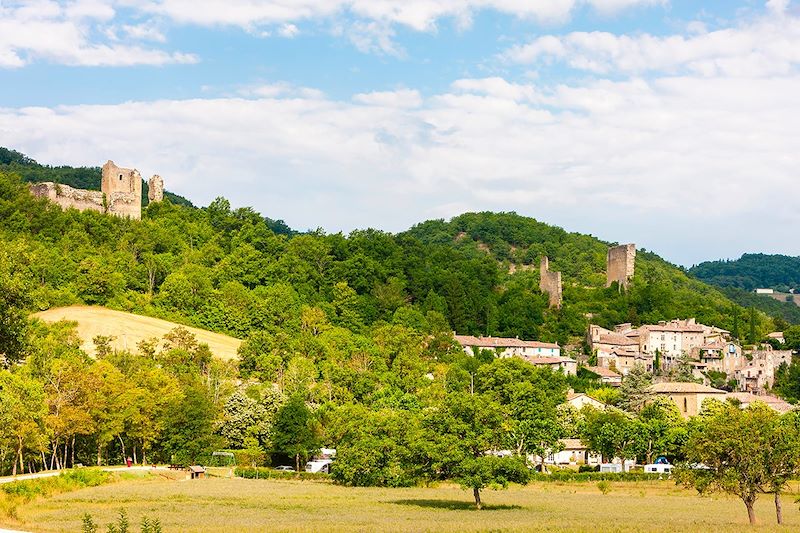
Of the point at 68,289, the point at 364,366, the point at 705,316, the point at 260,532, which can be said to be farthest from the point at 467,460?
the point at 705,316

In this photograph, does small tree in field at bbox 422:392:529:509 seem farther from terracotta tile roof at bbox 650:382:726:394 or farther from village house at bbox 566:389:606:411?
terracotta tile roof at bbox 650:382:726:394

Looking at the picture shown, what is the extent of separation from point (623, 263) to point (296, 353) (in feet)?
264

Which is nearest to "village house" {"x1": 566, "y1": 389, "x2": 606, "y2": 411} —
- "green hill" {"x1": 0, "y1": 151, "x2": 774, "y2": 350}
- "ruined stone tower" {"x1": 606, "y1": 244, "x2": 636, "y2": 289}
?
"green hill" {"x1": 0, "y1": 151, "x2": 774, "y2": 350}

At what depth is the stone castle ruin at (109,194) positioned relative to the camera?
135625mm

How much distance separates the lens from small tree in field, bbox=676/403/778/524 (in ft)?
145

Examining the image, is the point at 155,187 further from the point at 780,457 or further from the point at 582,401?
the point at 780,457

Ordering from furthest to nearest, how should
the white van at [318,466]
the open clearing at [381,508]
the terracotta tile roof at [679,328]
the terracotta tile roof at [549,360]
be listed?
the terracotta tile roof at [679,328] → the terracotta tile roof at [549,360] → the white van at [318,466] → the open clearing at [381,508]

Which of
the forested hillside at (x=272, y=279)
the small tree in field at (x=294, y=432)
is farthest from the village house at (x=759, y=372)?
the small tree in field at (x=294, y=432)

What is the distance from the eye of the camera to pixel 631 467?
250 ft

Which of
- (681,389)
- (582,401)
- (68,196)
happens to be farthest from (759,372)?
(68,196)

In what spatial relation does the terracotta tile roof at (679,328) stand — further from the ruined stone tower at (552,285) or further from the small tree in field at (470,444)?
the small tree in field at (470,444)

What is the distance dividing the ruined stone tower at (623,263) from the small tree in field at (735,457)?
4711 inches

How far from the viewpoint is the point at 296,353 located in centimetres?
9981

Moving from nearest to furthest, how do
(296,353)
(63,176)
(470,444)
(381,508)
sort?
(381,508) → (470,444) → (296,353) → (63,176)
